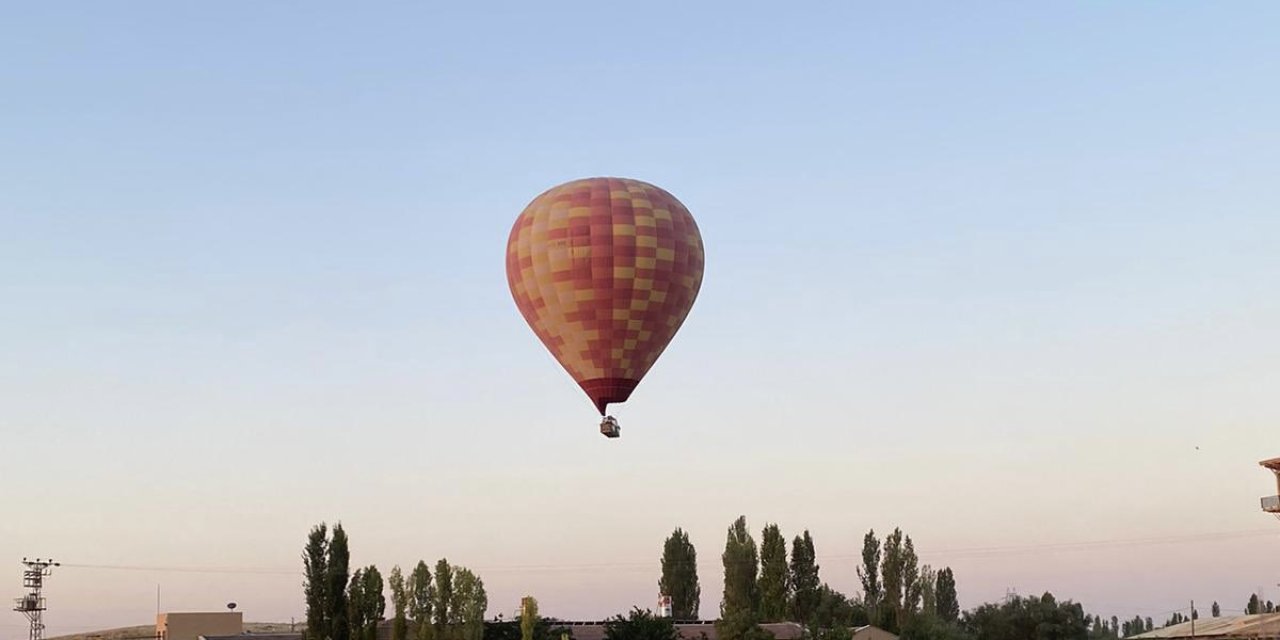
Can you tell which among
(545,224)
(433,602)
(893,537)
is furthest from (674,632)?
(545,224)

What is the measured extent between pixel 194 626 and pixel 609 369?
149 ft

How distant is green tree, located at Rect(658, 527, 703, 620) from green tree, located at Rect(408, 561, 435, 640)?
3627 cm

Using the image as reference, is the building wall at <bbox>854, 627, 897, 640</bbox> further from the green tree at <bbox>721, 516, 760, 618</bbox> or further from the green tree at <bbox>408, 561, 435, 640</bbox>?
the green tree at <bbox>408, 561, 435, 640</bbox>

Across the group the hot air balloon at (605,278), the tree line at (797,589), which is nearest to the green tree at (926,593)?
the tree line at (797,589)

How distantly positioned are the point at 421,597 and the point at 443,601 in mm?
1136

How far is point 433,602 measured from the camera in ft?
228

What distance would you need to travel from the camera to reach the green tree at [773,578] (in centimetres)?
8456

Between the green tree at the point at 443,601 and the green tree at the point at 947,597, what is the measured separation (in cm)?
5072

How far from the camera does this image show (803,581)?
8912 centimetres

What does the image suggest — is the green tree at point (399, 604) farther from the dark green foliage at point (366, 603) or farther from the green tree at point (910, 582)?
the green tree at point (910, 582)

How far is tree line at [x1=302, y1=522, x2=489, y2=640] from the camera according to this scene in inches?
2645

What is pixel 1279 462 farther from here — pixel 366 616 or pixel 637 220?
pixel 366 616

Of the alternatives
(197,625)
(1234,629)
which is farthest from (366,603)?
(1234,629)

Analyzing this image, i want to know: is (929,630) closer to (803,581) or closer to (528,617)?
(803,581)
